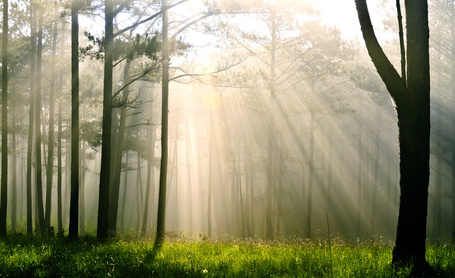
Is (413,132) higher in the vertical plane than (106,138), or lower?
higher

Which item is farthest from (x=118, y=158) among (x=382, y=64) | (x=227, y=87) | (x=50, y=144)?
(x=382, y=64)

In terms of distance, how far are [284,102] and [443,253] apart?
1683cm

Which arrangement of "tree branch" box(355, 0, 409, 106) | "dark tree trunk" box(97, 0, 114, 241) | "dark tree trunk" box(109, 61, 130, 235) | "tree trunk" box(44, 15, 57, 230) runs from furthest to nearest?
"tree trunk" box(44, 15, 57, 230)
"dark tree trunk" box(109, 61, 130, 235)
"dark tree trunk" box(97, 0, 114, 241)
"tree branch" box(355, 0, 409, 106)

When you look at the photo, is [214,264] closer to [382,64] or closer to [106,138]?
[382,64]

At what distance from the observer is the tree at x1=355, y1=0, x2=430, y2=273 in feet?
15.7

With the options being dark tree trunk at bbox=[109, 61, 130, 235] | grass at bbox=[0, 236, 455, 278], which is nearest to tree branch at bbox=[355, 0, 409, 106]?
grass at bbox=[0, 236, 455, 278]

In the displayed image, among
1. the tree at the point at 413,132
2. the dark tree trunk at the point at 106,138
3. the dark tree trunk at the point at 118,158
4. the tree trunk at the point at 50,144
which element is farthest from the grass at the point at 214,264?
the tree trunk at the point at 50,144

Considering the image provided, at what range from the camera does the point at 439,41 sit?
25266mm

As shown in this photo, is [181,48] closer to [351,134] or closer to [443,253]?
[443,253]

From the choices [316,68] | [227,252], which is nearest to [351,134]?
[316,68]

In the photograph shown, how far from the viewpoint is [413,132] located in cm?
489

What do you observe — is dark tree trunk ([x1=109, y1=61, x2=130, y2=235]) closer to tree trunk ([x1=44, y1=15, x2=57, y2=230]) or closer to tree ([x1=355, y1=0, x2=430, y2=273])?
tree trunk ([x1=44, y1=15, x2=57, y2=230])

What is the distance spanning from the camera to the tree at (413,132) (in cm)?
477

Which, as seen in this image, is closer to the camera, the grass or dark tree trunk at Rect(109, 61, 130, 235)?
the grass
